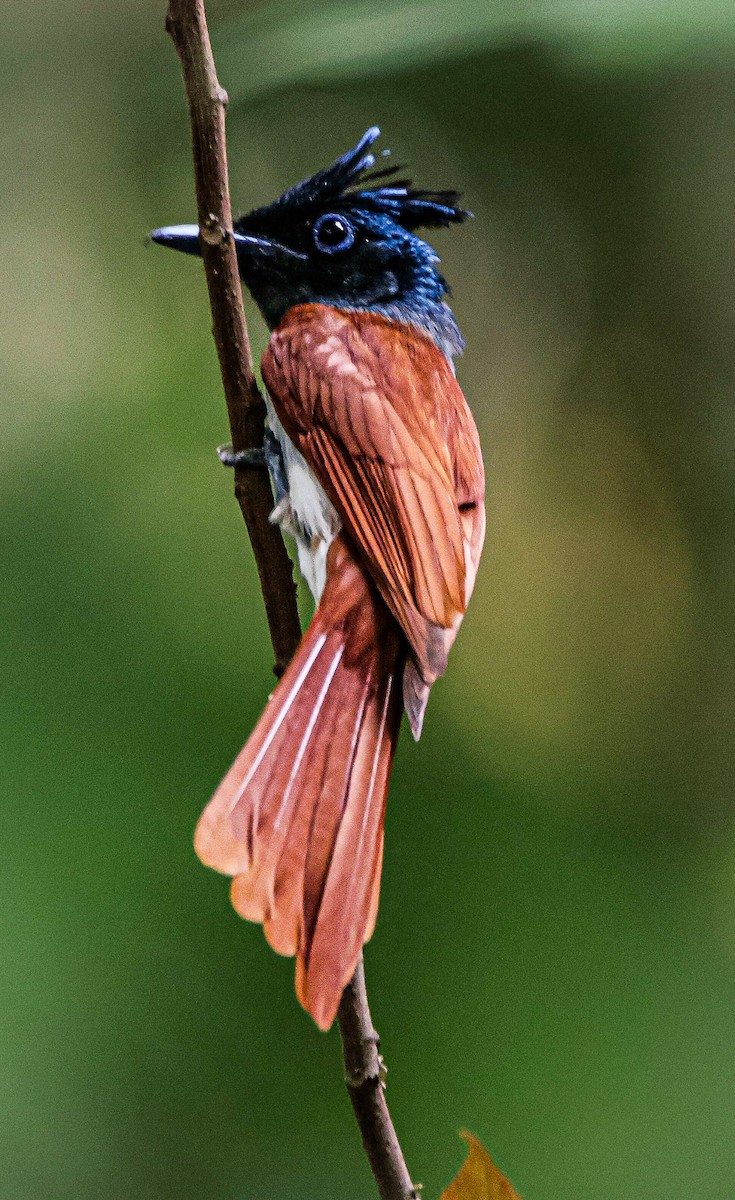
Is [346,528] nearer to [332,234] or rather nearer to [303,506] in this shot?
[303,506]

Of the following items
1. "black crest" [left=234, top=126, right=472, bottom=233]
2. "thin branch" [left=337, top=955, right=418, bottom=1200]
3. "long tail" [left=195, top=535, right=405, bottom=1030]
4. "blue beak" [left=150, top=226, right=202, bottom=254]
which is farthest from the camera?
"black crest" [left=234, top=126, right=472, bottom=233]

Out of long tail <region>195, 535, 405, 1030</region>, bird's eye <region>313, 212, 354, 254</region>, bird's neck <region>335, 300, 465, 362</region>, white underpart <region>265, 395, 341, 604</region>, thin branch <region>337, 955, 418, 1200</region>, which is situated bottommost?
thin branch <region>337, 955, 418, 1200</region>

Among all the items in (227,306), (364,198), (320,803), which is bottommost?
(320,803)

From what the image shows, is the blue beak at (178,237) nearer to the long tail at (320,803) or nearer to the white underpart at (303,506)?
the white underpart at (303,506)

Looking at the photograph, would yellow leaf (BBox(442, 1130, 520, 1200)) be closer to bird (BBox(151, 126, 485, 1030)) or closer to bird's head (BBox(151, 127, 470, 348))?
bird (BBox(151, 126, 485, 1030))

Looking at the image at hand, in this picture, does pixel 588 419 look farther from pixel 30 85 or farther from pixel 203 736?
pixel 30 85

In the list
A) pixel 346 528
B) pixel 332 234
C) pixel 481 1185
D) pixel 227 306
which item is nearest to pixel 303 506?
pixel 346 528

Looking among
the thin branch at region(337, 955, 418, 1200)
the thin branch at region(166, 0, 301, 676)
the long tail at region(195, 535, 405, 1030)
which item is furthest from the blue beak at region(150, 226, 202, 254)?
the thin branch at region(337, 955, 418, 1200)
